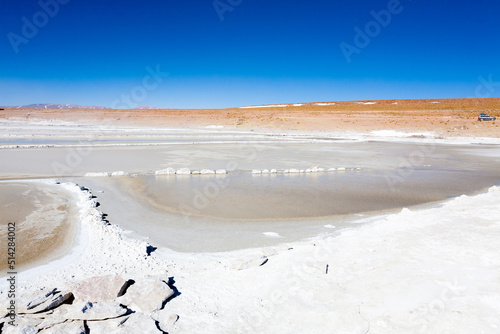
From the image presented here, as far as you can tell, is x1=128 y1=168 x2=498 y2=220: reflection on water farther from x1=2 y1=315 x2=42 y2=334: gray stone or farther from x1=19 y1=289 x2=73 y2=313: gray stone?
x1=2 y1=315 x2=42 y2=334: gray stone

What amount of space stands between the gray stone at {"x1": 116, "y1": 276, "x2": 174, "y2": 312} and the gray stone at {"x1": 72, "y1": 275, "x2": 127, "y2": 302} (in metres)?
0.09

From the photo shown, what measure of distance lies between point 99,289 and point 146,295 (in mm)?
470

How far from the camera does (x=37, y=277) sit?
4102 mm

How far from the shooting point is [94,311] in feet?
10.4

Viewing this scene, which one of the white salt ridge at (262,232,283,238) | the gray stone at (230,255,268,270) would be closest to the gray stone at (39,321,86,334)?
the gray stone at (230,255,268,270)

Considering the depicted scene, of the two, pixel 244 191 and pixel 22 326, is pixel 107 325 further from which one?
pixel 244 191

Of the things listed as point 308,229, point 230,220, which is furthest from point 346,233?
point 230,220

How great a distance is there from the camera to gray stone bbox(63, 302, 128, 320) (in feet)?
10.3

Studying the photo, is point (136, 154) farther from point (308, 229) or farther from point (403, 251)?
point (403, 251)

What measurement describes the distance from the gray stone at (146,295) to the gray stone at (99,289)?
9cm

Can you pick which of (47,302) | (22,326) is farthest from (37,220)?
(22,326)

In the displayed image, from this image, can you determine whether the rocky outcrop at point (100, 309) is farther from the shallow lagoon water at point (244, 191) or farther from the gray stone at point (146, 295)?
the shallow lagoon water at point (244, 191)

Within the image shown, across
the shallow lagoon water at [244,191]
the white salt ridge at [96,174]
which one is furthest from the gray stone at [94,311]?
the white salt ridge at [96,174]

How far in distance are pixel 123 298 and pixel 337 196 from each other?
6124 millimetres
